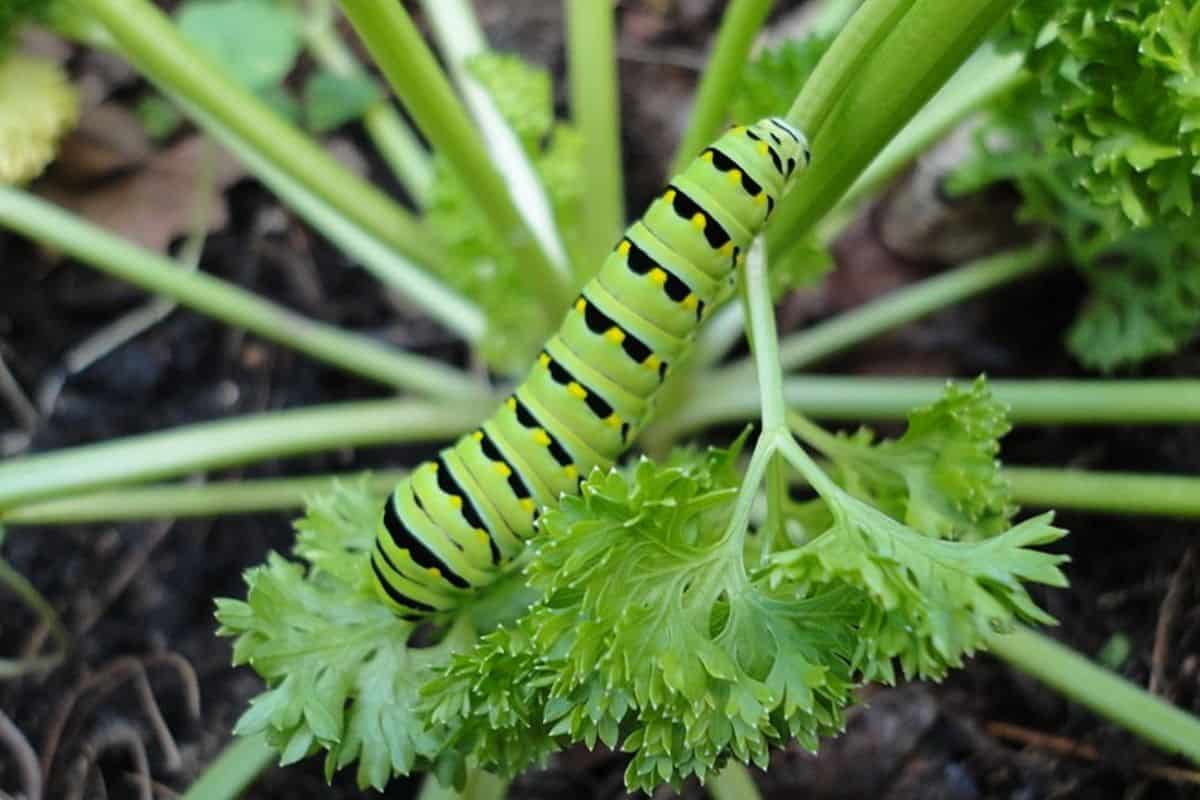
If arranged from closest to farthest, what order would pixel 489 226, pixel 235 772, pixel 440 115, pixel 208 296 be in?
pixel 440 115 < pixel 235 772 < pixel 489 226 < pixel 208 296

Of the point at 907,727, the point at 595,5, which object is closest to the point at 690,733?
the point at 907,727

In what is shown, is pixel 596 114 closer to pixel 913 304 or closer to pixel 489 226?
pixel 489 226

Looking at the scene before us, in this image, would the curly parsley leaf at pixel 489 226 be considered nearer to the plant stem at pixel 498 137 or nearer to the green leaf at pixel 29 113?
the plant stem at pixel 498 137

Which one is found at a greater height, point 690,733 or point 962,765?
point 690,733

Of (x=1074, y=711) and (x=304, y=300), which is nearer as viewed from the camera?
(x=1074, y=711)

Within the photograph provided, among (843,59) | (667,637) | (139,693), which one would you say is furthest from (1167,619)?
(139,693)

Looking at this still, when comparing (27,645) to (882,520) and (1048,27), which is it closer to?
(882,520)
